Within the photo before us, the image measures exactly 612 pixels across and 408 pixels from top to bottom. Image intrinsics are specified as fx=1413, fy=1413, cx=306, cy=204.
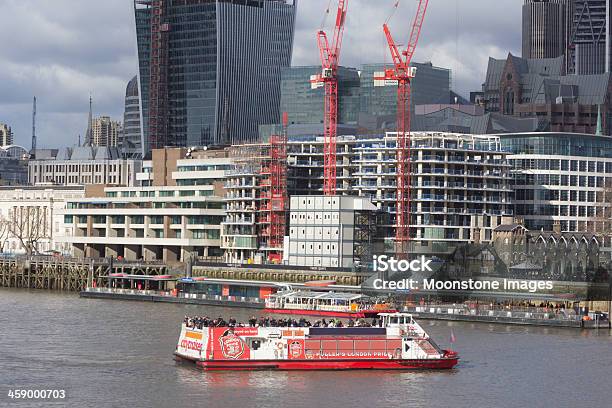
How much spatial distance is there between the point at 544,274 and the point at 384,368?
52.0 meters

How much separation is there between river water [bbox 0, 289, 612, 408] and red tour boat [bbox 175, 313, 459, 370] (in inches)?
54.0

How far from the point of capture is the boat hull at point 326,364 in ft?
358

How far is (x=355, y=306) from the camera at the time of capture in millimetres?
156500

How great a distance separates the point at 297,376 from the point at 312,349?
3803 mm

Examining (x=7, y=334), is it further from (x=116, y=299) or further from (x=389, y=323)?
(x=116, y=299)

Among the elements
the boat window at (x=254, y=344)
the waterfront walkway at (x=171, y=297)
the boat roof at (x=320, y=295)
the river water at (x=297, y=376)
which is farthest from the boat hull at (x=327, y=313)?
the boat window at (x=254, y=344)

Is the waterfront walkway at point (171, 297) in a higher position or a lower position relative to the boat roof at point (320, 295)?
lower

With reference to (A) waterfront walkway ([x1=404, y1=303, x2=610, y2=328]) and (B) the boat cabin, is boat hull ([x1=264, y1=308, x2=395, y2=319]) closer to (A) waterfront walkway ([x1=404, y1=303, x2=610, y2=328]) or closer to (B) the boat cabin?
(B) the boat cabin

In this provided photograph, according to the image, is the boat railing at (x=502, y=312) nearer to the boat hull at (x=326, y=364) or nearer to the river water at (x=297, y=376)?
the river water at (x=297, y=376)

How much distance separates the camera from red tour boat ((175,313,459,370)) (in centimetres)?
10912

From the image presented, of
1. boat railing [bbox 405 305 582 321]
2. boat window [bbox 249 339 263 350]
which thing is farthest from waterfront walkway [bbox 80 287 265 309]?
boat window [bbox 249 339 263 350]

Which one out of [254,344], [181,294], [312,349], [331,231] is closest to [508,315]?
[312,349]

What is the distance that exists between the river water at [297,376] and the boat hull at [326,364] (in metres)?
1.10

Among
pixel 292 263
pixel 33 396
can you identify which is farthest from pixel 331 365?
pixel 292 263
